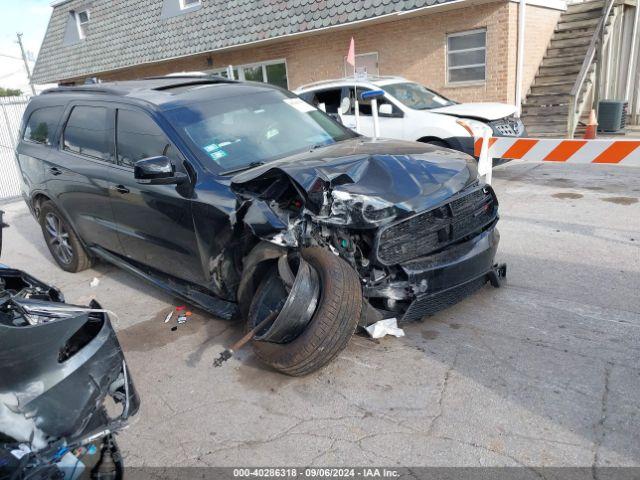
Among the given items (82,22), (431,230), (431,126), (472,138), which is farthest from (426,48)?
(82,22)

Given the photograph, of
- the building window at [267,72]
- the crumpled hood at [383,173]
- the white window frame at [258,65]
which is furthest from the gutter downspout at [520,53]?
the crumpled hood at [383,173]

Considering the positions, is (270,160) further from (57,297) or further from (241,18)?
(241,18)

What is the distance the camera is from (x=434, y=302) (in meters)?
3.50

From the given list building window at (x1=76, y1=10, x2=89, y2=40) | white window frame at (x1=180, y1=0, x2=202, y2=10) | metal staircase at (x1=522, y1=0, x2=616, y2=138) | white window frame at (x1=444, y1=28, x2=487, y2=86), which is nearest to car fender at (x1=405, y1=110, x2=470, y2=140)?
white window frame at (x1=444, y1=28, x2=487, y2=86)

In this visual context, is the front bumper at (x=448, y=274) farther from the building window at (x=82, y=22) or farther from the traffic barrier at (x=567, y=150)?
the building window at (x=82, y=22)

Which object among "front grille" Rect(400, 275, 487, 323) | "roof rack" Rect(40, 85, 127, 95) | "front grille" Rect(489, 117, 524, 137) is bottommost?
"front grille" Rect(400, 275, 487, 323)

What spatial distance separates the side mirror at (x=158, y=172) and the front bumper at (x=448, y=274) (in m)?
1.77

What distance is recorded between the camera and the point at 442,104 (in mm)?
9156

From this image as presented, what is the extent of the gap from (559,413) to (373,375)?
1.09m

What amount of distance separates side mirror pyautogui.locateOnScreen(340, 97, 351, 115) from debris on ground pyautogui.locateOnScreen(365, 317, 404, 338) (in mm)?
6266

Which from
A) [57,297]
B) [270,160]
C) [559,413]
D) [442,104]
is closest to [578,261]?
[559,413]

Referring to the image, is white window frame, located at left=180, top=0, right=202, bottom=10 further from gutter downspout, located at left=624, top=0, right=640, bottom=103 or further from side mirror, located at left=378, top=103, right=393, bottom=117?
gutter downspout, located at left=624, top=0, right=640, bottom=103

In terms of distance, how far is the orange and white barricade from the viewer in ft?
14.8

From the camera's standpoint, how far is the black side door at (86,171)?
186 inches
